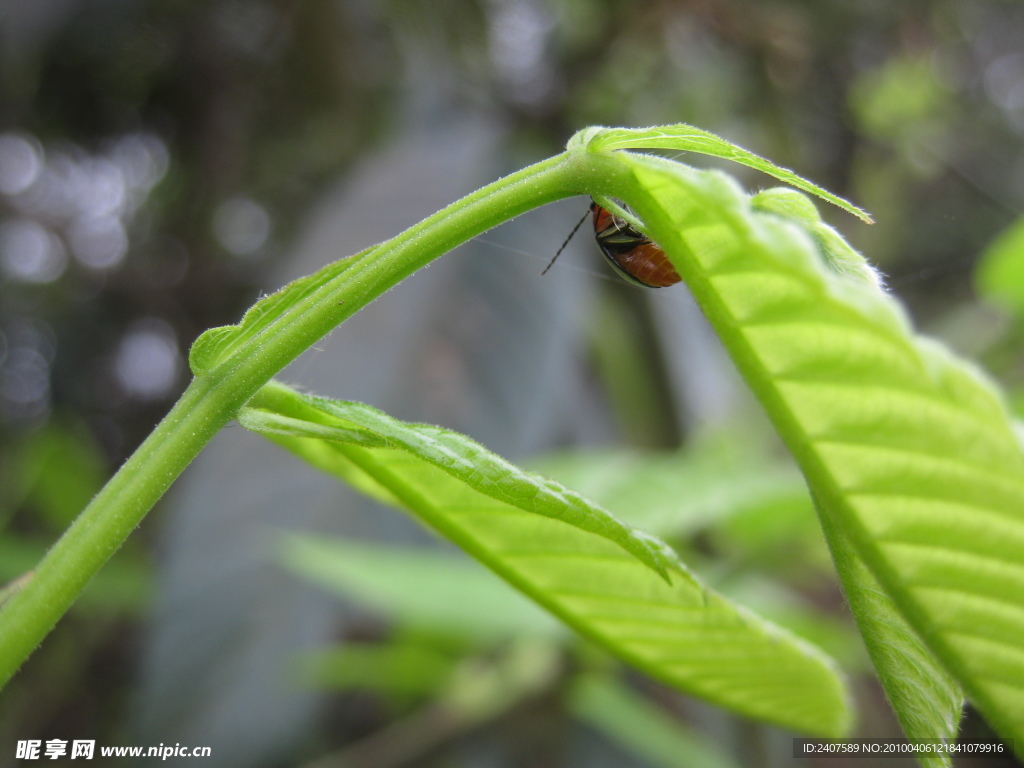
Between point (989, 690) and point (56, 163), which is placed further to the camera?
point (56, 163)

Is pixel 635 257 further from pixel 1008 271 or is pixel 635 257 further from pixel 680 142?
pixel 1008 271

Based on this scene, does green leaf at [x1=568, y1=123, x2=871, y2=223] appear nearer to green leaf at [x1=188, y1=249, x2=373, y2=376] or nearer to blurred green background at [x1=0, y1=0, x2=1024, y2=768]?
green leaf at [x1=188, y1=249, x2=373, y2=376]

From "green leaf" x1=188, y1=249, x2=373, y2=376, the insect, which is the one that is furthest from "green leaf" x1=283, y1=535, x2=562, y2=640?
"green leaf" x1=188, y1=249, x2=373, y2=376

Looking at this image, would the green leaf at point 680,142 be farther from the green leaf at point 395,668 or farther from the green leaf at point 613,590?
the green leaf at point 395,668

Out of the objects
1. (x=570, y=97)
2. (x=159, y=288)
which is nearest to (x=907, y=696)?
(x=570, y=97)

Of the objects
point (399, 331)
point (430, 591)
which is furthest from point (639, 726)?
point (399, 331)

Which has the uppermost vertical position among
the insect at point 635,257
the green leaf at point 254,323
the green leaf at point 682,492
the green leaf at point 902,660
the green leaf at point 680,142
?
the green leaf at point 682,492

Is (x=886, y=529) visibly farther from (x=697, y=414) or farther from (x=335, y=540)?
(x=697, y=414)

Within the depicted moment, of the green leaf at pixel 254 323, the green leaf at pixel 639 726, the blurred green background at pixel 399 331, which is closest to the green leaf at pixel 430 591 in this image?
the blurred green background at pixel 399 331
